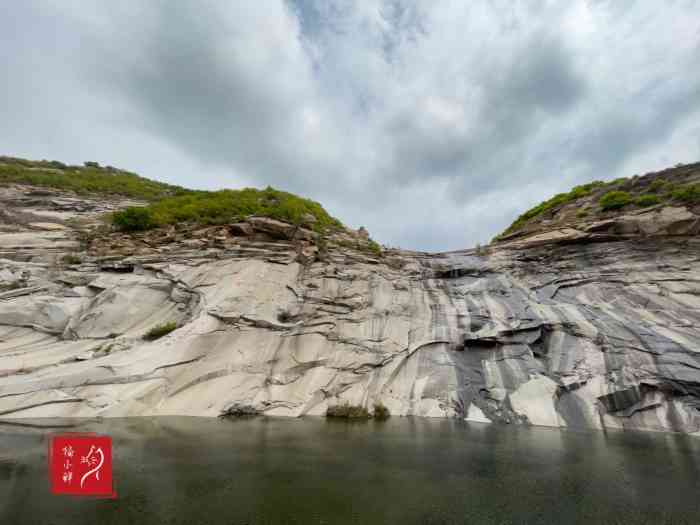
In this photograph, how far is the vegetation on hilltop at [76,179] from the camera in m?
30.6

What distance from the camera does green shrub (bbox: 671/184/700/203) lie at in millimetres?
25062

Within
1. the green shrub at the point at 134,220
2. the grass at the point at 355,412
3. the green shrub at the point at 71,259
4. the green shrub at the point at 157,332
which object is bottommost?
the grass at the point at 355,412

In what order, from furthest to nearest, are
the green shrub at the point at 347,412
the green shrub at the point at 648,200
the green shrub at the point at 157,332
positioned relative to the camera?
the green shrub at the point at 648,200 < the green shrub at the point at 157,332 < the green shrub at the point at 347,412

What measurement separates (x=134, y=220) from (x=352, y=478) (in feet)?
84.0

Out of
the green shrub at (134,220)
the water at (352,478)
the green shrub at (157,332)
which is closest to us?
the water at (352,478)

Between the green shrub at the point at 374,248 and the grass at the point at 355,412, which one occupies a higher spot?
the green shrub at the point at 374,248

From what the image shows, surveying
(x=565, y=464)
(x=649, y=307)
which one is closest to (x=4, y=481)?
(x=565, y=464)

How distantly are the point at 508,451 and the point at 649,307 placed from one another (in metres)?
16.5

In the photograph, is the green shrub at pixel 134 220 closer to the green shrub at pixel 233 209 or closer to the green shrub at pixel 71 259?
the green shrub at pixel 233 209

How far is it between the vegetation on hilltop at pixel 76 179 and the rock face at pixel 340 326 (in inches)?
112

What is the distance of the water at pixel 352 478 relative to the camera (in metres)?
6.55

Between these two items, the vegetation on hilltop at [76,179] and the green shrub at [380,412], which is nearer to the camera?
the green shrub at [380,412]

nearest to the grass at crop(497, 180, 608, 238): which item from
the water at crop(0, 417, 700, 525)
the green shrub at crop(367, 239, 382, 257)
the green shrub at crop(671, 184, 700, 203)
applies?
the green shrub at crop(671, 184, 700, 203)

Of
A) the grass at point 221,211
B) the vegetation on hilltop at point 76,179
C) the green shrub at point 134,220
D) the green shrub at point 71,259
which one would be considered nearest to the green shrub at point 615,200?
the grass at point 221,211
